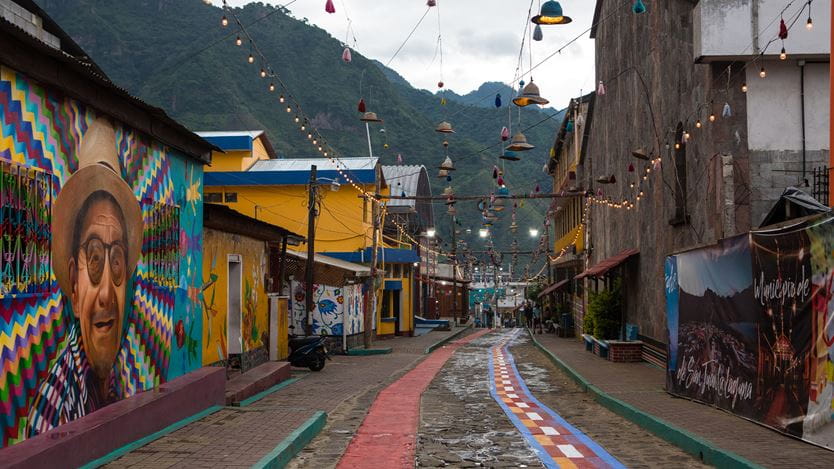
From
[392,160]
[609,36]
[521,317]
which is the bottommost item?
[521,317]

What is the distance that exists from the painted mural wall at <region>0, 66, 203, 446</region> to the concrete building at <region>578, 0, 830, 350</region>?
10332 millimetres

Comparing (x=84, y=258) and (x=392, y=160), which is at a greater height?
(x=392, y=160)

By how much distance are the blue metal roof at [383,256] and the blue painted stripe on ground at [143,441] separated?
26821 millimetres

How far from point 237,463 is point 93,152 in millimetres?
3754

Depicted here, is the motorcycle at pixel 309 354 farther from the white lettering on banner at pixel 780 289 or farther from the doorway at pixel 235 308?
the white lettering on banner at pixel 780 289

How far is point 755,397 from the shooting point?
435 inches

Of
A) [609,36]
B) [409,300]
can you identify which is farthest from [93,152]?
[409,300]

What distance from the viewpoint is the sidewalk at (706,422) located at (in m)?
8.50

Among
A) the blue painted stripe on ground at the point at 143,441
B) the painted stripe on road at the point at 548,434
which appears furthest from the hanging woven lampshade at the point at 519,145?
the blue painted stripe on ground at the point at 143,441

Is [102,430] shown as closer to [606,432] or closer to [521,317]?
[606,432]

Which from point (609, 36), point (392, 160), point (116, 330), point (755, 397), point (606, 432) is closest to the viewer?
point (116, 330)

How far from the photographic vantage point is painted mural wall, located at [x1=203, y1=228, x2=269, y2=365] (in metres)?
16.5

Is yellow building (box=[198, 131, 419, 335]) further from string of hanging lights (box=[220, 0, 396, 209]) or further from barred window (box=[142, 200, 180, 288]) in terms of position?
barred window (box=[142, 200, 180, 288])

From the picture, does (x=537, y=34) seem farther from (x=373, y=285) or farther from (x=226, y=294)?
(x=373, y=285)
